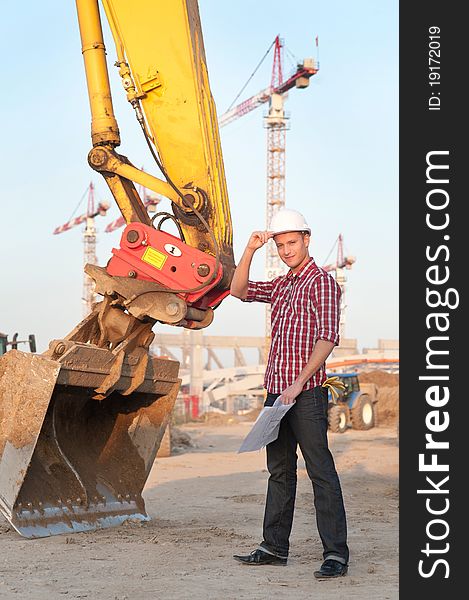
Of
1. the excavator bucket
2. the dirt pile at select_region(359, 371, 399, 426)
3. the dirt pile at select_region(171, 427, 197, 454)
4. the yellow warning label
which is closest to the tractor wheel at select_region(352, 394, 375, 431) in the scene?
the dirt pile at select_region(359, 371, 399, 426)

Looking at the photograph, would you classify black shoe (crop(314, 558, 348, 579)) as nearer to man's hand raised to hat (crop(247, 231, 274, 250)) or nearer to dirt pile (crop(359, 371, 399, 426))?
man's hand raised to hat (crop(247, 231, 274, 250))

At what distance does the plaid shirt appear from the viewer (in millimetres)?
4660

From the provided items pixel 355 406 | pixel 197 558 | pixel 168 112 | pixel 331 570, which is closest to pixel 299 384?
pixel 331 570

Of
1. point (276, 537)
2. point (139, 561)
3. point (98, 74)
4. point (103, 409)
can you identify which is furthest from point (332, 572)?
point (98, 74)

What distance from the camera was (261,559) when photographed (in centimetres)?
476

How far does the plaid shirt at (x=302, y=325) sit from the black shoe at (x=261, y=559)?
83cm

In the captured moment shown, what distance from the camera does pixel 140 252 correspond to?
6.00 metres

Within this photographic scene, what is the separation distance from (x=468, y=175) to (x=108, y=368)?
9.64 feet

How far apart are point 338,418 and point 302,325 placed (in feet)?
69.4

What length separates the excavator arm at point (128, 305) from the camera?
5.66 m

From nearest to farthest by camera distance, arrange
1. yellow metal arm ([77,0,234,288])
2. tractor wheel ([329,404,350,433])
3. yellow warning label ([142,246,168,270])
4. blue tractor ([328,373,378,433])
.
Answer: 1. yellow warning label ([142,246,168,270])
2. yellow metal arm ([77,0,234,288])
3. tractor wheel ([329,404,350,433])
4. blue tractor ([328,373,378,433])

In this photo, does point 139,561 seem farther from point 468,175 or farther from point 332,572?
point 468,175

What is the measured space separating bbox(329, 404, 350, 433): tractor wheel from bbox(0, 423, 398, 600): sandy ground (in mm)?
16139

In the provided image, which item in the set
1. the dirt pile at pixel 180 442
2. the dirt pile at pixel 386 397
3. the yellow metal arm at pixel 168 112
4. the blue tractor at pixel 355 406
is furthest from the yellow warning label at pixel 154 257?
the dirt pile at pixel 386 397
